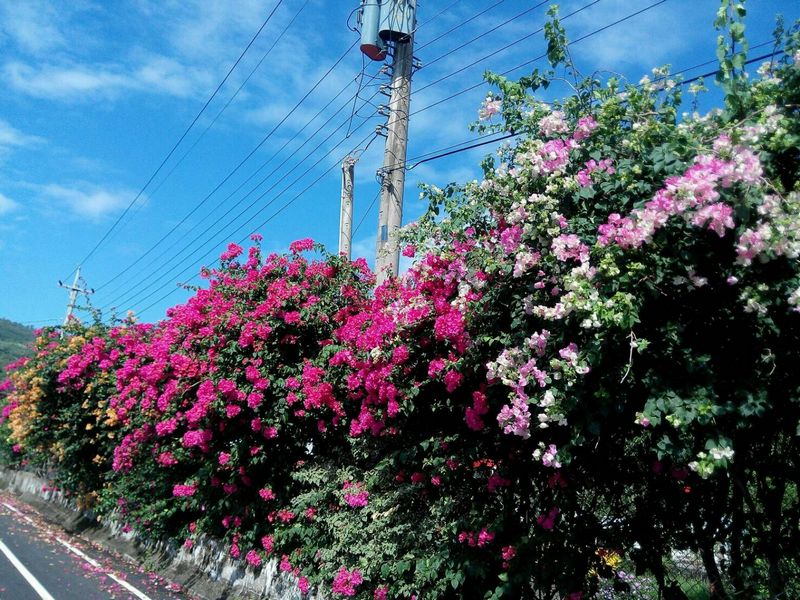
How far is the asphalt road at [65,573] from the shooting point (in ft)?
29.3

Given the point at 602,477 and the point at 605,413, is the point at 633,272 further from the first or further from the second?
the point at 602,477

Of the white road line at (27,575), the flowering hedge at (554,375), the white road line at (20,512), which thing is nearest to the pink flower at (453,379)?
the flowering hedge at (554,375)

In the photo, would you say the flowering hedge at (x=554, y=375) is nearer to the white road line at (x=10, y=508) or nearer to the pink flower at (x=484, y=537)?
the pink flower at (x=484, y=537)

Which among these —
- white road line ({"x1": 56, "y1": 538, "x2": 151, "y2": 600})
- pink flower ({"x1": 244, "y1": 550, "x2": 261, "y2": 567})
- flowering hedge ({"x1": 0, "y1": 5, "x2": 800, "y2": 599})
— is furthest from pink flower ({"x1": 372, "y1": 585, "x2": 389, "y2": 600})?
white road line ({"x1": 56, "y1": 538, "x2": 151, "y2": 600})

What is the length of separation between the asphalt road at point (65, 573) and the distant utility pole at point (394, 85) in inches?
239

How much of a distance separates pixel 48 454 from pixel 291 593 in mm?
12953

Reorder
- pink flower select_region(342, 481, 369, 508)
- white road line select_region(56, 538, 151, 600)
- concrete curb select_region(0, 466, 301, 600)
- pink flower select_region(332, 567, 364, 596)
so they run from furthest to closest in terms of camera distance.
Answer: white road line select_region(56, 538, 151, 600)
concrete curb select_region(0, 466, 301, 600)
pink flower select_region(342, 481, 369, 508)
pink flower select_region(332, 567, 364, 596)

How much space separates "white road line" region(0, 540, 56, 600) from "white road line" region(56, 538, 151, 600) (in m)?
1.05

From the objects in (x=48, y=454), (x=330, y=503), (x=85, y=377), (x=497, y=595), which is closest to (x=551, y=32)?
(x=497, y=595)

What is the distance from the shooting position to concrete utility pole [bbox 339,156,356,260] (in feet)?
34.1

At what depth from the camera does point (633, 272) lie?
9.97 feet

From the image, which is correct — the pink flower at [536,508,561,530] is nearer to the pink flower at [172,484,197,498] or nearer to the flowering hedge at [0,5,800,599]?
the flowering hedge at [0,5,800,599]

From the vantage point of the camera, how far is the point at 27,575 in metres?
9.95

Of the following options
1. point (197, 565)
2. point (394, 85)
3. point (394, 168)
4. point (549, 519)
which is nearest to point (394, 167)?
point (394, 168)
